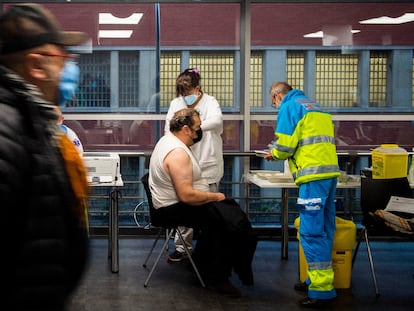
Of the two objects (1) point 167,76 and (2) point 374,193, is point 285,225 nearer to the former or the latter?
(2) point 374,193

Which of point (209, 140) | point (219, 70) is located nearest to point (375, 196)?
point (209, 140)

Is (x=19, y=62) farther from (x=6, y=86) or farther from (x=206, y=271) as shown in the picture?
(x=206, y=271)

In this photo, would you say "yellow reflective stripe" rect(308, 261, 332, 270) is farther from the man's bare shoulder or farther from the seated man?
the man's bare shoulder

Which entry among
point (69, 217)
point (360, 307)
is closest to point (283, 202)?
point (360, 307)

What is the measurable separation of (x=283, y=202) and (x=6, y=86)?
467cm

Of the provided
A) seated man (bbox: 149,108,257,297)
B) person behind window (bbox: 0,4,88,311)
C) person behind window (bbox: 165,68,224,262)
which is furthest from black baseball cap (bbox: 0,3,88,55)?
person behind window (bbox: 165,68,224,262)

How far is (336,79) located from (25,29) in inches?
221

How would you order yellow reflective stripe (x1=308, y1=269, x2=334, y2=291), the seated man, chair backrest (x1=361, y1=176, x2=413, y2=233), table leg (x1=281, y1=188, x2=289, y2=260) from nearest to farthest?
yellow reflective stripe (x1=308, y1=269, x2=334, y2=291)
the seated man
chair backrest (x1=361, y1=176, x2=413, y2=233)
table leg (x1=281, y1=188, x2=289, y2=260)

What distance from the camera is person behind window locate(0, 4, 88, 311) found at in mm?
1217

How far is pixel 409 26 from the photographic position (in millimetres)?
6625

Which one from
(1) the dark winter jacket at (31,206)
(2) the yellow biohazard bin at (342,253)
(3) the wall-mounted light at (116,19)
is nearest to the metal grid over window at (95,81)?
(3) the wall-mounted light at (116,19)

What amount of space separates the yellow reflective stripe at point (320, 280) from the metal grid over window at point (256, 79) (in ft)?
8.39

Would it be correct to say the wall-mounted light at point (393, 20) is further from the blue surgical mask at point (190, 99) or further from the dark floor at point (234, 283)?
the dark floor at point (234, 283)

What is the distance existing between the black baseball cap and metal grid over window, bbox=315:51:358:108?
5445mm
